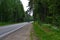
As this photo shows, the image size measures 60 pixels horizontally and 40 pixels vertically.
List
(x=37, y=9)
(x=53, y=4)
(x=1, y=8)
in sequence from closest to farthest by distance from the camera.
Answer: (x=53, y=4) → (x=37, y=9) → (x=1, y=8)

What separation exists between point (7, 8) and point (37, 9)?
29.7m

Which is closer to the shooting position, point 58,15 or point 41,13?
point 58,15

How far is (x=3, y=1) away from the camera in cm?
8262

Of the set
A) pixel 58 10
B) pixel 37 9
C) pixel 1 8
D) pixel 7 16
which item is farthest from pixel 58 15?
pixel 7 16

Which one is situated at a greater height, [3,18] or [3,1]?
[3,1]

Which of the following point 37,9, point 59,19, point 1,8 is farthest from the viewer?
point 1,8

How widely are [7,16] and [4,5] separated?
6539 millimetres

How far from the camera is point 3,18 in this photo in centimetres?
8812

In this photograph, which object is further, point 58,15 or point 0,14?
point 0,14

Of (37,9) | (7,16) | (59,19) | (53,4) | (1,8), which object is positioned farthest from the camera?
(7,16)

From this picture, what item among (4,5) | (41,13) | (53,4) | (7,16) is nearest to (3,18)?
(7,16)

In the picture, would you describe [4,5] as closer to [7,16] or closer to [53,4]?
[7,16]

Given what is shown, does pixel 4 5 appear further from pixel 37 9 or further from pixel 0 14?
pixel 37 9

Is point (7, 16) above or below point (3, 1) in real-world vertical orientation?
below
